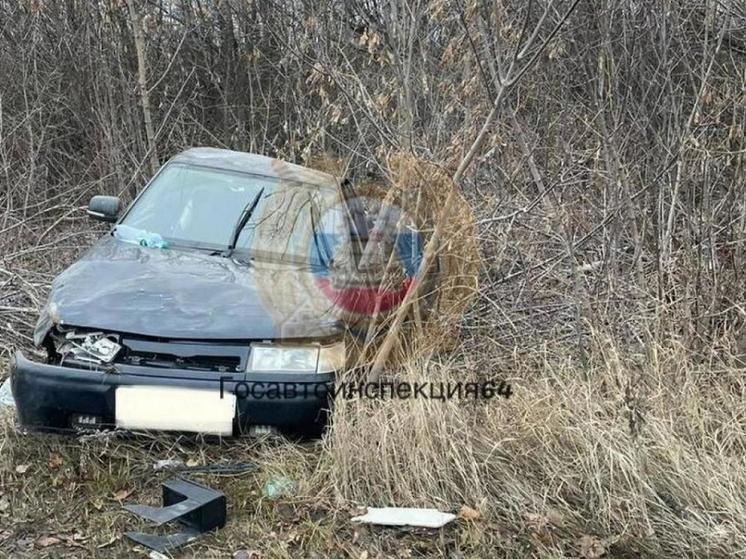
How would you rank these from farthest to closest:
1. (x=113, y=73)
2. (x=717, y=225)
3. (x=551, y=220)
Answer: (x=113, y=73) → (x=551, y=220) → (x=717, y=225)

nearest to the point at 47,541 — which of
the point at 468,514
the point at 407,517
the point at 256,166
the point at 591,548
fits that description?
the point at 407,517

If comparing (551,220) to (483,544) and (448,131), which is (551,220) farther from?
(483,544)

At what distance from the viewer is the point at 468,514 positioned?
275 cm

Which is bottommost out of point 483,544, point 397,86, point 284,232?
point 483,544

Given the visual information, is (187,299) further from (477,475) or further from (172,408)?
(477,475)

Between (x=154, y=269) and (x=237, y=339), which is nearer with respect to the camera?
(x=237, y=339)

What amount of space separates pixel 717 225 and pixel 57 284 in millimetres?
3634

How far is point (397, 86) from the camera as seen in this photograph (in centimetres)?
407

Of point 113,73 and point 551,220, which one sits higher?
point 113,73

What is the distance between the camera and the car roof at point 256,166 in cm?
441

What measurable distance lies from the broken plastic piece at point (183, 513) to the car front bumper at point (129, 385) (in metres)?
0.33

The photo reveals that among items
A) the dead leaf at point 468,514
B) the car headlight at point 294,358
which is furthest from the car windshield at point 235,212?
the dead leaf at point 468,514

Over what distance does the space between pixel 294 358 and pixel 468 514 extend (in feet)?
3.31

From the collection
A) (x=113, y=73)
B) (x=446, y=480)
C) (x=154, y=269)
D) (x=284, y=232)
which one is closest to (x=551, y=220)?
(x=284, y=232)
